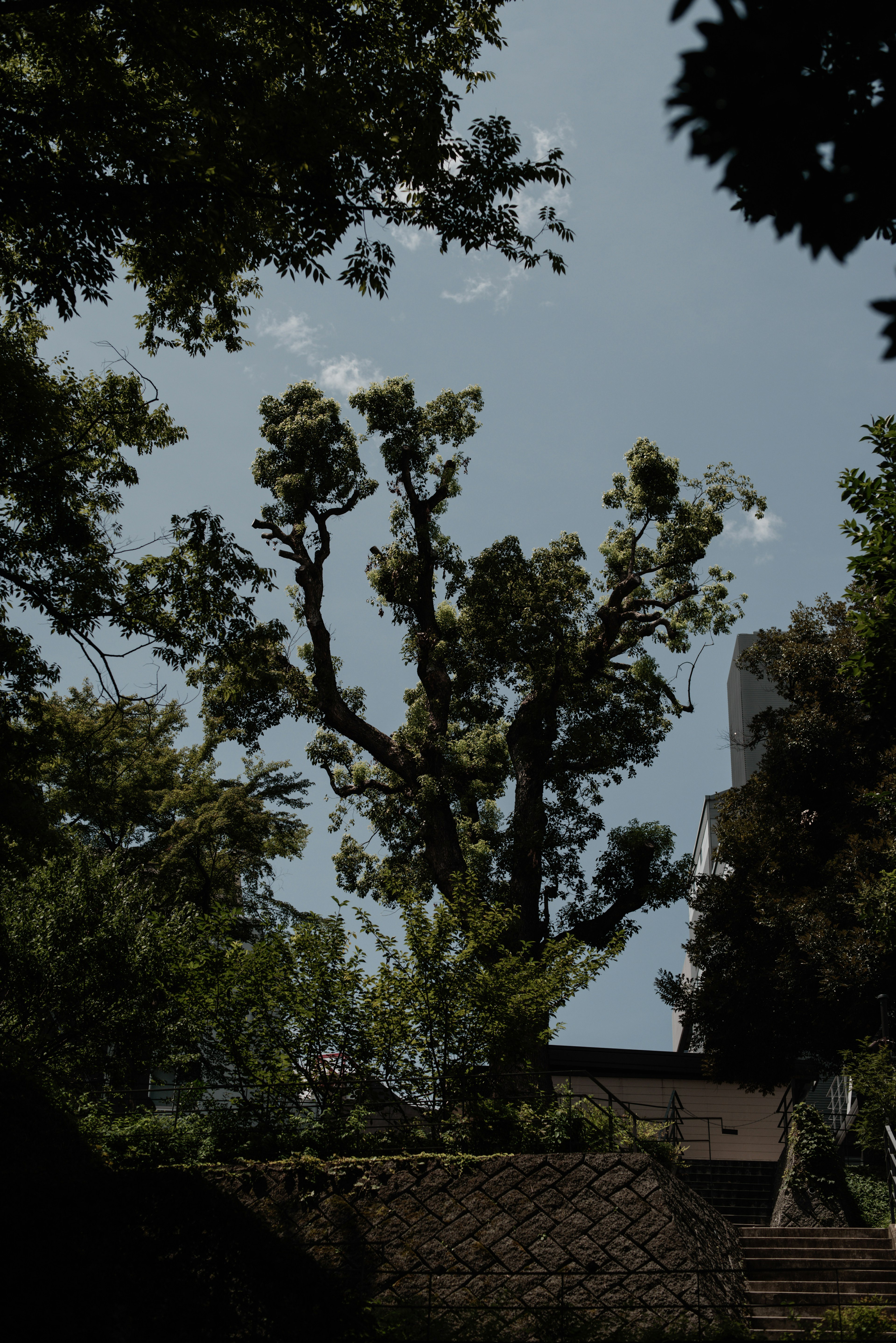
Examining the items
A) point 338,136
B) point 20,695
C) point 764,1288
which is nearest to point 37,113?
point 338,136

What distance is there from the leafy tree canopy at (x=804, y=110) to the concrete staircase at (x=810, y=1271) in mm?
10365

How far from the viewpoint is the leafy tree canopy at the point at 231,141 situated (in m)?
9.38

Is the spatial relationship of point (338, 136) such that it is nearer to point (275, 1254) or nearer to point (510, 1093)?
point (275, 1254)

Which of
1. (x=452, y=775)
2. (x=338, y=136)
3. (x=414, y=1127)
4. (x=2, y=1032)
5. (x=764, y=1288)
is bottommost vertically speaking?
(x=764, y=1288)

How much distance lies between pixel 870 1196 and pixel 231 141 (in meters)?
19.0

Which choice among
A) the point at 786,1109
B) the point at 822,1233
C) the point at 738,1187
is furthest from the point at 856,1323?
the point at 786,1109

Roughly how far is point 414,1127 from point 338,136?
495 inches

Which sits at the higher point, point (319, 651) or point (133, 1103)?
point (319, 651)

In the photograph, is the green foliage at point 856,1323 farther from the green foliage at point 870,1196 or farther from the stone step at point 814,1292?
the green foliage at point 870,1196

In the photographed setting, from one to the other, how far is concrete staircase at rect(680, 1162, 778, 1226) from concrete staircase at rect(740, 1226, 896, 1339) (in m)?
2.56

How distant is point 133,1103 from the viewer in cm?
1477

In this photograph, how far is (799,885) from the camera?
62.6 ft

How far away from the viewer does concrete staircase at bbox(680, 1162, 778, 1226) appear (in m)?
16.7

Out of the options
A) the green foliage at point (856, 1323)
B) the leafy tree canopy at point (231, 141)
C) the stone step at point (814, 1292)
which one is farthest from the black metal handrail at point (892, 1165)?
the leafy tree canopy at point (231, 141)
